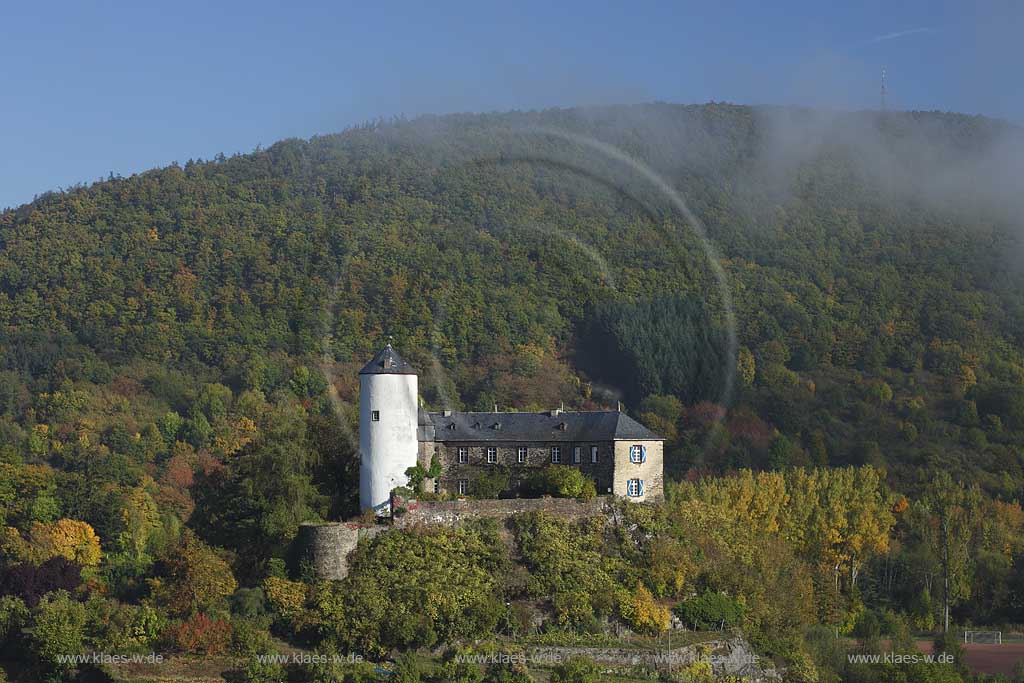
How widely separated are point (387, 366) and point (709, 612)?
47.7 feet

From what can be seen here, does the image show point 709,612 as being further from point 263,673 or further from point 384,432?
point 263,673

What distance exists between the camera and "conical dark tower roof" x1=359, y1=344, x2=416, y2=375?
5435cm

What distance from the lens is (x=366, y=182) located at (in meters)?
133

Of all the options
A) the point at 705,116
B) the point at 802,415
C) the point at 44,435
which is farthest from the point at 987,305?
the point at 44,435

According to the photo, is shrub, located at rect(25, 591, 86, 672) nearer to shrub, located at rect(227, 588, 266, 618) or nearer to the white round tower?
shrub, located at rect(227, 588, 266, 618)

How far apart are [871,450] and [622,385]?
71.7 feet

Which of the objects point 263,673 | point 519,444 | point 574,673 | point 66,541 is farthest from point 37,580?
point 574,673

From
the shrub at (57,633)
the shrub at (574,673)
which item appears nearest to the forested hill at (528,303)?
the shrub at (57,633)

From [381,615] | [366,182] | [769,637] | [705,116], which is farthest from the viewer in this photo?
[705,116]

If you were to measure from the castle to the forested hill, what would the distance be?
27.8 m

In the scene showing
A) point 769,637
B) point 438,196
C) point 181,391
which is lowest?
point 769,637

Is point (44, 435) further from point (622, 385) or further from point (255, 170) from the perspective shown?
point (255, 170)

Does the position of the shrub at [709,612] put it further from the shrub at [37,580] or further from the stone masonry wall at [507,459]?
the shrub at [37,580]

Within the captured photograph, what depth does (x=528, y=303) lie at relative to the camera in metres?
115
